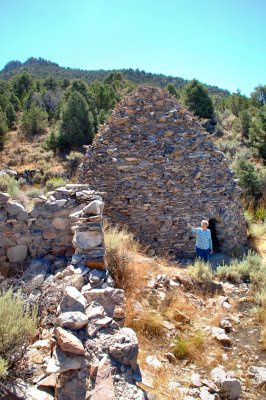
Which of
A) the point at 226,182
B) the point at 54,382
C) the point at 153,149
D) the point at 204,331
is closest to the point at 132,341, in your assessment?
the point at 54,382

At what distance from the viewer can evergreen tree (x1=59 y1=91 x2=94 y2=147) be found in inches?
844

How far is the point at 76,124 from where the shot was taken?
2134 centimetres

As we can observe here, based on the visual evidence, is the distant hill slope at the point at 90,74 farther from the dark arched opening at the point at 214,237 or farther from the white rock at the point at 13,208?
the white rock at the point at 13,208

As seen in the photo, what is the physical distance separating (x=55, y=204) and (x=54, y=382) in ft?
8.86

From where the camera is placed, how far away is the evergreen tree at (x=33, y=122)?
25000 millimetres

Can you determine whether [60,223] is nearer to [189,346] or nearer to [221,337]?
[189,346]

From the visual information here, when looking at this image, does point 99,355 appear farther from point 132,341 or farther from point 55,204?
point 55,204

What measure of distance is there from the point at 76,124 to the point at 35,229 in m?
17.6

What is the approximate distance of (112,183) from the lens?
7.94m

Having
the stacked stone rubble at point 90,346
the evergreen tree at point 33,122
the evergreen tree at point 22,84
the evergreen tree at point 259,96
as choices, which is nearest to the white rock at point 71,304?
the stacked stone rubble at point 90,346

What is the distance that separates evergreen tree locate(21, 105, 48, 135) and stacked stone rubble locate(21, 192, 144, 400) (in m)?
23.3

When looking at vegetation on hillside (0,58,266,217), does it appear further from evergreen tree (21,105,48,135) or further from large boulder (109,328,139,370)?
large boulder (109,328,139,370)

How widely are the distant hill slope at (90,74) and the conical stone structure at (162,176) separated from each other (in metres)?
40.4

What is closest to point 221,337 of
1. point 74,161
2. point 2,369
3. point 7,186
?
point 2,369
